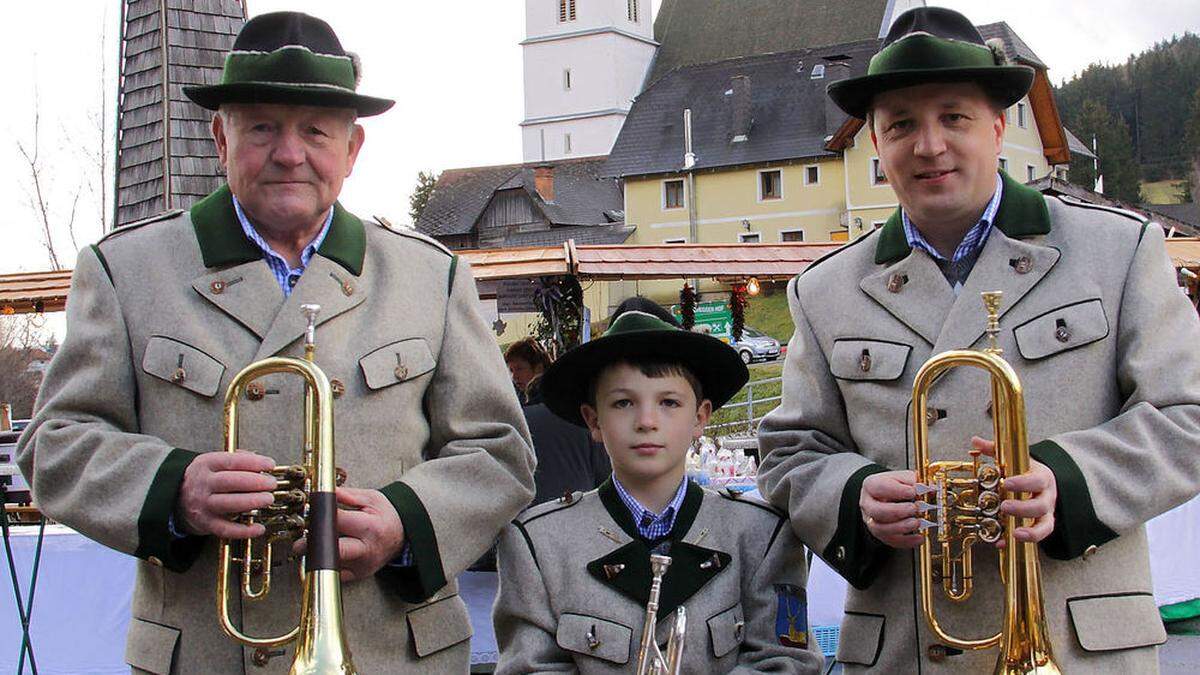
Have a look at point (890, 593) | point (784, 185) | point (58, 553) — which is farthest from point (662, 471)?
point (784, 185)

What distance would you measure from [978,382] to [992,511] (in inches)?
15.0

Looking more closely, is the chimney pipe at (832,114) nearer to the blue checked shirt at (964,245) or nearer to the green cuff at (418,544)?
the blue checked shirt at (964,245)

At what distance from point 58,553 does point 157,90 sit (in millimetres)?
3937

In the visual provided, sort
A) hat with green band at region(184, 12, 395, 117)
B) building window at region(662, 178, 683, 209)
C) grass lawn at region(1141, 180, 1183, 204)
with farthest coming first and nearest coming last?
grass lawn at region(1141, 180, 1183, 204), building window at region(662, 178, 683, 209), hat with green band at region(184, 12, 395, 117)

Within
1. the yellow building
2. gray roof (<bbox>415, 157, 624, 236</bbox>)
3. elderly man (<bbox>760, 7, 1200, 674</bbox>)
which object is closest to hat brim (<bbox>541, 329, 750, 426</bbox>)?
elderly man (<bbox>760, 7, 1200, 674</bbox>)

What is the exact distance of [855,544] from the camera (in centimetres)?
291

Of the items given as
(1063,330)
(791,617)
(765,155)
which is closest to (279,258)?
(791,617)

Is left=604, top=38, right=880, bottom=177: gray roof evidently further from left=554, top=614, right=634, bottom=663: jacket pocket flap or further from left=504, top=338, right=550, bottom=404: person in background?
left=554, top=614, right=634, bottom=663: jacket pocket flap

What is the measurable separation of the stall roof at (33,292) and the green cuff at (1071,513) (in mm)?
9133

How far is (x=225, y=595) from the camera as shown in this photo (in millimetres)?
2688

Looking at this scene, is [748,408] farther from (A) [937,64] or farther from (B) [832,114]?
(B) [832,114]

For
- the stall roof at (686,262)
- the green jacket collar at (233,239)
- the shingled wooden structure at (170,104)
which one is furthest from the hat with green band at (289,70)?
the stall roof at (686,262)

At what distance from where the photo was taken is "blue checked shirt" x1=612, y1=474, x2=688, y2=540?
3219 millimetres

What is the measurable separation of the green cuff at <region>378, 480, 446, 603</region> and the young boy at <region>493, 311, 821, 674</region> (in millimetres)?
346
